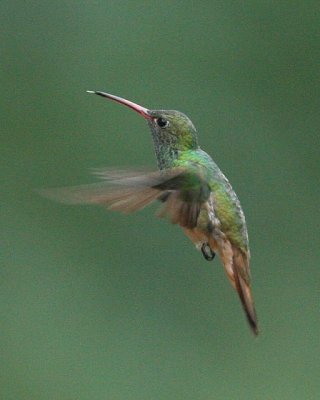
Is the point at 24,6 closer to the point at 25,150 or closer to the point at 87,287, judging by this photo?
the point at 25,150

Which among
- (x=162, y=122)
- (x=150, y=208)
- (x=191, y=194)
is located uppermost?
(x=162, y=122)

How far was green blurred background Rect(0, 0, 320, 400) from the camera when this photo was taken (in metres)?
4.08

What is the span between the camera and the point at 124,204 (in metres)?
1.85

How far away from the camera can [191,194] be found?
6.65 ft

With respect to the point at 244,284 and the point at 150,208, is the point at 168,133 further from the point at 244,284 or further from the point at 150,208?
the point at 150,208

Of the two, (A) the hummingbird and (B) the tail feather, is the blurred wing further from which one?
(B) the tail feather

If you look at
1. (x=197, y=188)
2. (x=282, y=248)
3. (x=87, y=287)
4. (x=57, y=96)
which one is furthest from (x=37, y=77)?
(x=197, y=188)

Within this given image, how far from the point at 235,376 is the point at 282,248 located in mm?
617

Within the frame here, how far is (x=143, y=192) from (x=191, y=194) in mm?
168

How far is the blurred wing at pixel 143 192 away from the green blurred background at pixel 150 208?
208 centimetres

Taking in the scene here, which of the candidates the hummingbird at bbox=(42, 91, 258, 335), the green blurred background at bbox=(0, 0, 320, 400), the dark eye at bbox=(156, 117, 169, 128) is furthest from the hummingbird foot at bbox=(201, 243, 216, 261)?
the green blurred background at bbox=(0, 0, 320, 400)

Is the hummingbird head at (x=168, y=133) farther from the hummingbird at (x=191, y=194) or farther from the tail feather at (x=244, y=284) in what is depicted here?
the tail feather at (x=244, y=284)

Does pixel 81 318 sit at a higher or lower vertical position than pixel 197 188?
lower

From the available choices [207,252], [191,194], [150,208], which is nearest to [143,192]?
[191,194]
